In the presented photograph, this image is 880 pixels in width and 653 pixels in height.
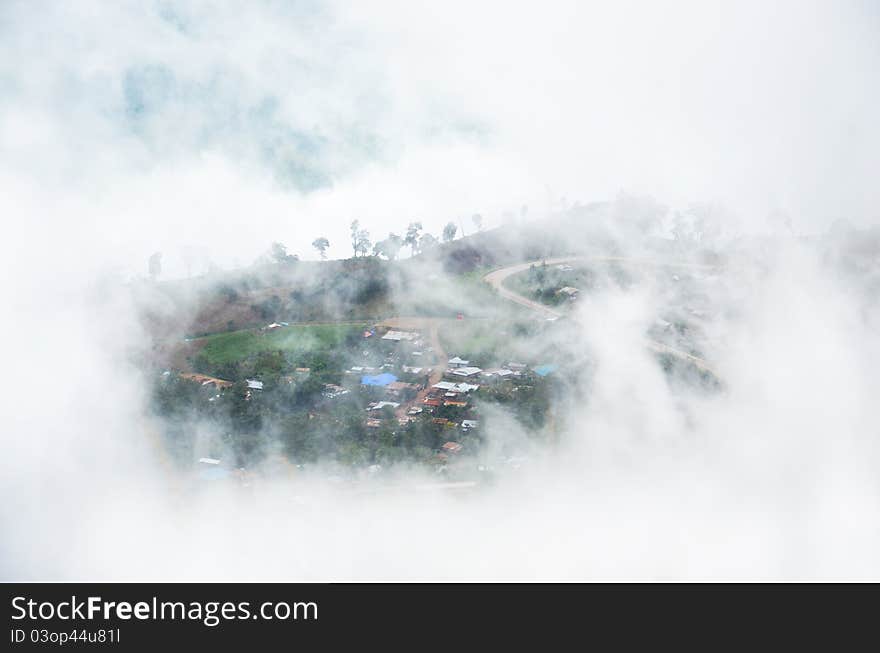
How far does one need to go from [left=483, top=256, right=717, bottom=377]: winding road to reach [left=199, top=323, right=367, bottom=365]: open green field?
5.87 metres

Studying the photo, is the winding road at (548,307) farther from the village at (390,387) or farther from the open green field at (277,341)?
the open green field at (277,341)

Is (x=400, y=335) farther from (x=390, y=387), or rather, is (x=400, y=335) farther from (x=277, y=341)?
(x=390, y=387)

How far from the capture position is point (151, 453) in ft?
40.1

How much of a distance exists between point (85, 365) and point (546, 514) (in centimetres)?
793

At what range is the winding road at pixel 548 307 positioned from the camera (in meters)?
16.0

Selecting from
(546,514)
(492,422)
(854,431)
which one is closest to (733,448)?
(854,431)

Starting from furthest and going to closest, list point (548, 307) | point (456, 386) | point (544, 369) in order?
point (548, 307), point (456, 386), point (544, 369)

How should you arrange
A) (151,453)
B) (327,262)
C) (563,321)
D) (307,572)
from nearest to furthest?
1. (307,572)
2. (151,453)
3. (563,321)
4. (327,262)

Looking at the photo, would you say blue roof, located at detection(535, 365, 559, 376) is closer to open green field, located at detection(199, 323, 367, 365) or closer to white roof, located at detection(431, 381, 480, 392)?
white roof, located at detection(431, 381, 480, 392)

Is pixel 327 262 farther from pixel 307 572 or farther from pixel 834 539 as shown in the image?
pixel 834 539

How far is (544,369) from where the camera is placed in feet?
60.0

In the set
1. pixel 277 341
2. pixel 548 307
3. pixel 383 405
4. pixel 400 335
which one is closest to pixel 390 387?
pixel 383 405

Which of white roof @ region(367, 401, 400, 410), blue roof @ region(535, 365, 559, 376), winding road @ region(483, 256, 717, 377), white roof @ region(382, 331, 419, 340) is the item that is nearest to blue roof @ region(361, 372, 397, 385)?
white roof @ region(367, 401, 400, 410)

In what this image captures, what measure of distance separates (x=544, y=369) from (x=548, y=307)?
5937 millimetres
